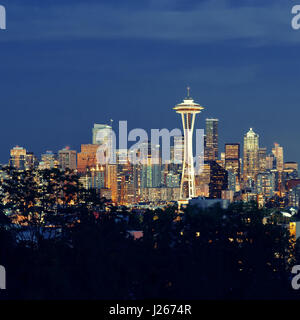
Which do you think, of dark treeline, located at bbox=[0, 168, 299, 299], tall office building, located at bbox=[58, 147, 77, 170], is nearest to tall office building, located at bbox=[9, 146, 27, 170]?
tall office building, located at bbox=[58, 147, 77, 170]

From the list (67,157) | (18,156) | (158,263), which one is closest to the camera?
(158,263)

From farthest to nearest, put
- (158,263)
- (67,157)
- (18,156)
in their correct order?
(67,157) → (18,156) → (158,263)

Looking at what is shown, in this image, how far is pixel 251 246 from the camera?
33.1 meters

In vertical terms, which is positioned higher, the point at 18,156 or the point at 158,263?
the point at 18,156

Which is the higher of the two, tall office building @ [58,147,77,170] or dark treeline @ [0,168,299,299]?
tall office building @ [58,147,77,170]

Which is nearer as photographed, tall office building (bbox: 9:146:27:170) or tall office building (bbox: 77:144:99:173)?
tall office building (bbox: 9:146:27:170)

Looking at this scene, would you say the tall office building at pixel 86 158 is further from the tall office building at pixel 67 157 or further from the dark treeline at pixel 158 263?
the dark treeline at pixel 158 263

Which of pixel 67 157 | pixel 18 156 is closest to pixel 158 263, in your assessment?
pixel 18 156

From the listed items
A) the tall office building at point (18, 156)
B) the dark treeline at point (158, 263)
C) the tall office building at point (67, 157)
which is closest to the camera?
the dark treeline at point (158, 263)

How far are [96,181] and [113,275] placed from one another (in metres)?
169

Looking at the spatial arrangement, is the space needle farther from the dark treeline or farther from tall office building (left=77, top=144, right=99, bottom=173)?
the dark treeline

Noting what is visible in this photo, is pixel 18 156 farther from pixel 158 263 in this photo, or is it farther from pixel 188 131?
pixel 158 263

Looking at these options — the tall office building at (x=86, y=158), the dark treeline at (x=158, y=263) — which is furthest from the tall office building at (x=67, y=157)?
the dark treeline at (x=158, y=263)
